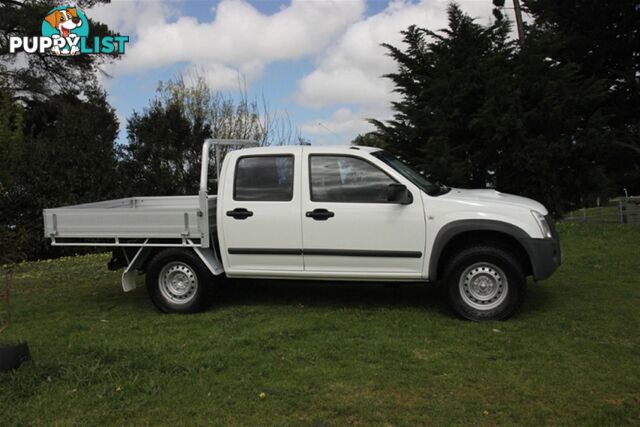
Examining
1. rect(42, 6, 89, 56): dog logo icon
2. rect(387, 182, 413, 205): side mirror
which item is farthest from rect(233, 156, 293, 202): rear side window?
rect(42, 6, 89, 56): dog logo icon

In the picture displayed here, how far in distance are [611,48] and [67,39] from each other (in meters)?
21.3

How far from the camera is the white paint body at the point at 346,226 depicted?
5.82 meters

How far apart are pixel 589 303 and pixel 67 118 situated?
46.2ft

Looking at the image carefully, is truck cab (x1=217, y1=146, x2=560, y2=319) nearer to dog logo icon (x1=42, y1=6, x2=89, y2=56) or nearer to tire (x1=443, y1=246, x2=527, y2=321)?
tire (x1=443, y1=246, x2=527, y2=321)

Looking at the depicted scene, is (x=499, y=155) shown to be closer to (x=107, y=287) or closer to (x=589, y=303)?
(x=589, y=303)

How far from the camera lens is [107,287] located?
329 inches

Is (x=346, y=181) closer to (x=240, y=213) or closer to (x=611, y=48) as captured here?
(x=240, y=213)

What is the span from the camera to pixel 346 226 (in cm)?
603

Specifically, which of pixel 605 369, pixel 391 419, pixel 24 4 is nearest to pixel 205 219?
pixel 391 419

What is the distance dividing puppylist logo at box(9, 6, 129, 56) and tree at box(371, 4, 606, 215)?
495 inches

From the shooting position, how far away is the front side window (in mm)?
6047

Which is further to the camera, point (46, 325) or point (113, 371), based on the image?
point (46, 325)

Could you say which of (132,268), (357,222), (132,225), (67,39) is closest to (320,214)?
(357,222)

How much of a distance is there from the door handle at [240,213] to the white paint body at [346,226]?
4 centimetres
